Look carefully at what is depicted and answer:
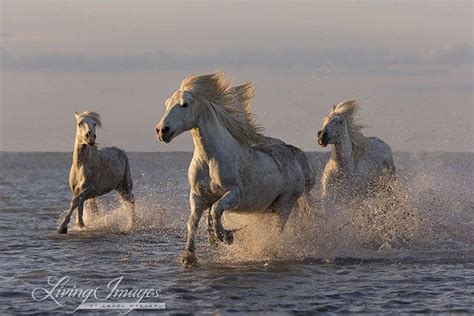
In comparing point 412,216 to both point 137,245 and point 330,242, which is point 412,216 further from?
point 137,245

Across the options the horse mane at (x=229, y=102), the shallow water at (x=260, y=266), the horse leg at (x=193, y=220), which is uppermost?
the horse mane at (x=229, y=102)

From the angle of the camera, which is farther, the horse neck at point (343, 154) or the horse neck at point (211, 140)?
the horse neck at point (343, 154)

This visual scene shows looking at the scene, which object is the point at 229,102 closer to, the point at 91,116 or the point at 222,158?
the point at 222,158

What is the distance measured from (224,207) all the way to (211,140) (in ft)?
2.88

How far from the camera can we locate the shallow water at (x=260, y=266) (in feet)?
30.4

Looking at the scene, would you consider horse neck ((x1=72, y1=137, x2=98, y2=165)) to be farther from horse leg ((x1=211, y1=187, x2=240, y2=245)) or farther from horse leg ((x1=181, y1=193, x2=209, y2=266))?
horse leg ((x1=211, y1=187, x2=240, y2=245))

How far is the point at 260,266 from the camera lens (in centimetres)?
1136

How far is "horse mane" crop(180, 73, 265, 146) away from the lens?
36.5ft

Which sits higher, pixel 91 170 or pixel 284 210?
pixel 91 170

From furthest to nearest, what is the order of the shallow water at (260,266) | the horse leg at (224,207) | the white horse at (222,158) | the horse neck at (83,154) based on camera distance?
the horse neck at (83,154) → the white horse at (222,158) → the horse leg at (224,207) → the shallow water at (260,266)

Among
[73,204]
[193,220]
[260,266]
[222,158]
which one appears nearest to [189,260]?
[193,220]

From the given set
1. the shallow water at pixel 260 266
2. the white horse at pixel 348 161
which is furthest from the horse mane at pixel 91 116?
the white horse at pixel 348 161

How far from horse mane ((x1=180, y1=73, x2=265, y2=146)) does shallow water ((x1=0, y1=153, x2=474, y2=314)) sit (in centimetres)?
133

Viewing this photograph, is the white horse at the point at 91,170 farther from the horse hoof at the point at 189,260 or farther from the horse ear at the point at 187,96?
the horse ear at the point at 187,96
